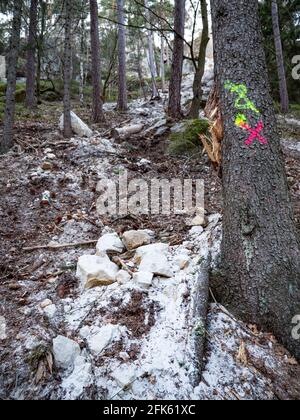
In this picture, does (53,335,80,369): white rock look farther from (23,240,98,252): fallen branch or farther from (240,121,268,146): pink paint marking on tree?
(240,121,268,146): pink paint marking on tree

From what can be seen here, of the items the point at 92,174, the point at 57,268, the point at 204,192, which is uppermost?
the point at 92,174

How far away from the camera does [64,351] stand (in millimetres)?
2211

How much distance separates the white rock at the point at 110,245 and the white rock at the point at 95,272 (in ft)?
0.70

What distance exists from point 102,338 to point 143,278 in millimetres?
636

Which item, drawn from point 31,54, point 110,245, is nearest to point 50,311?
point 110,245

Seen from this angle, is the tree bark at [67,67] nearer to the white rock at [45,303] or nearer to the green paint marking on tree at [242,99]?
the white rock at [45,303]

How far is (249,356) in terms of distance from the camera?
225 cm

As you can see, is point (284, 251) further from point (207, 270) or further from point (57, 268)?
point (57, 268)

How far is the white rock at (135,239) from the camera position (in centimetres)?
338

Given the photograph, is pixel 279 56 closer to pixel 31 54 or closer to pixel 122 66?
pixel 122 66

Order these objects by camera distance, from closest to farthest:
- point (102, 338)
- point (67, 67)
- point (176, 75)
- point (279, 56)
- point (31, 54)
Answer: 1. point (102, 338)
2. point (67, 67)
3. point (176, 75)
4. point (279, 56)
5. point (31, 54)

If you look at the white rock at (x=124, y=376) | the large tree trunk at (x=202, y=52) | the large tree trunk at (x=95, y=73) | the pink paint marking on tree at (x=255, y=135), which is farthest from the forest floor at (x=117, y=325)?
the large tree trunk at (x=95, y=73)
